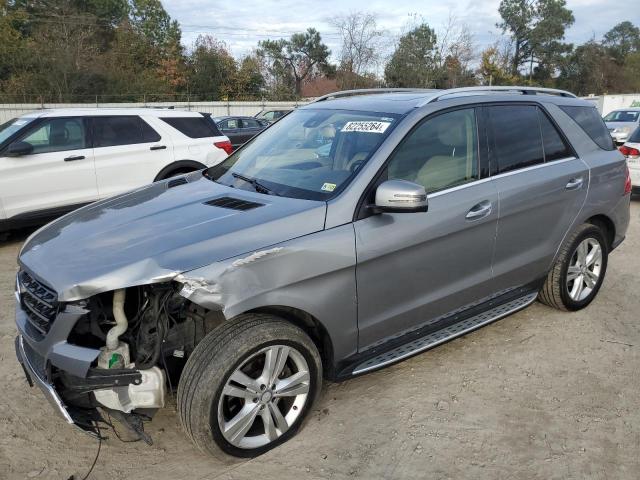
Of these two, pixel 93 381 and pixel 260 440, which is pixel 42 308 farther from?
pixel 260 440

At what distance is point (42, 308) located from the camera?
264 centimetres

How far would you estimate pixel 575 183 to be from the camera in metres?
4.11

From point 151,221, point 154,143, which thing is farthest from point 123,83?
point 151,221

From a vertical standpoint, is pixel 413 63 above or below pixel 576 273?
above

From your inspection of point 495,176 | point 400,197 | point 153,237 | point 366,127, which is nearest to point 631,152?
point 495,176

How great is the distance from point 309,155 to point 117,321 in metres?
1.61

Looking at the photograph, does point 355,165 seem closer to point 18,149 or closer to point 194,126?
point 18,149

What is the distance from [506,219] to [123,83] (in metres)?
39.5

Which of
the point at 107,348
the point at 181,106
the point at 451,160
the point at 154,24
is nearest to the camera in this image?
the point at 107,348

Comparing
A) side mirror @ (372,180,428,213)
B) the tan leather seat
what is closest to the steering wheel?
side mirror @ (372,180,428,213)

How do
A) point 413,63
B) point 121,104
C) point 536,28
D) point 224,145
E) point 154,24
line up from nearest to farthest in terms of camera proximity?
point 224,145 → point 121,104 → point 413,63 → point 154,24 → point 536,28

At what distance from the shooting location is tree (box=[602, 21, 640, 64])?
250ft

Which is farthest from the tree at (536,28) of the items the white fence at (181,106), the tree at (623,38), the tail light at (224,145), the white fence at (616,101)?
the tail light at (224,145)

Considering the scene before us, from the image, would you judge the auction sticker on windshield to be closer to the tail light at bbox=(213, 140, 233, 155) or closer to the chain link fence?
the tail light at bbox=(213, 140, 233, 155)
